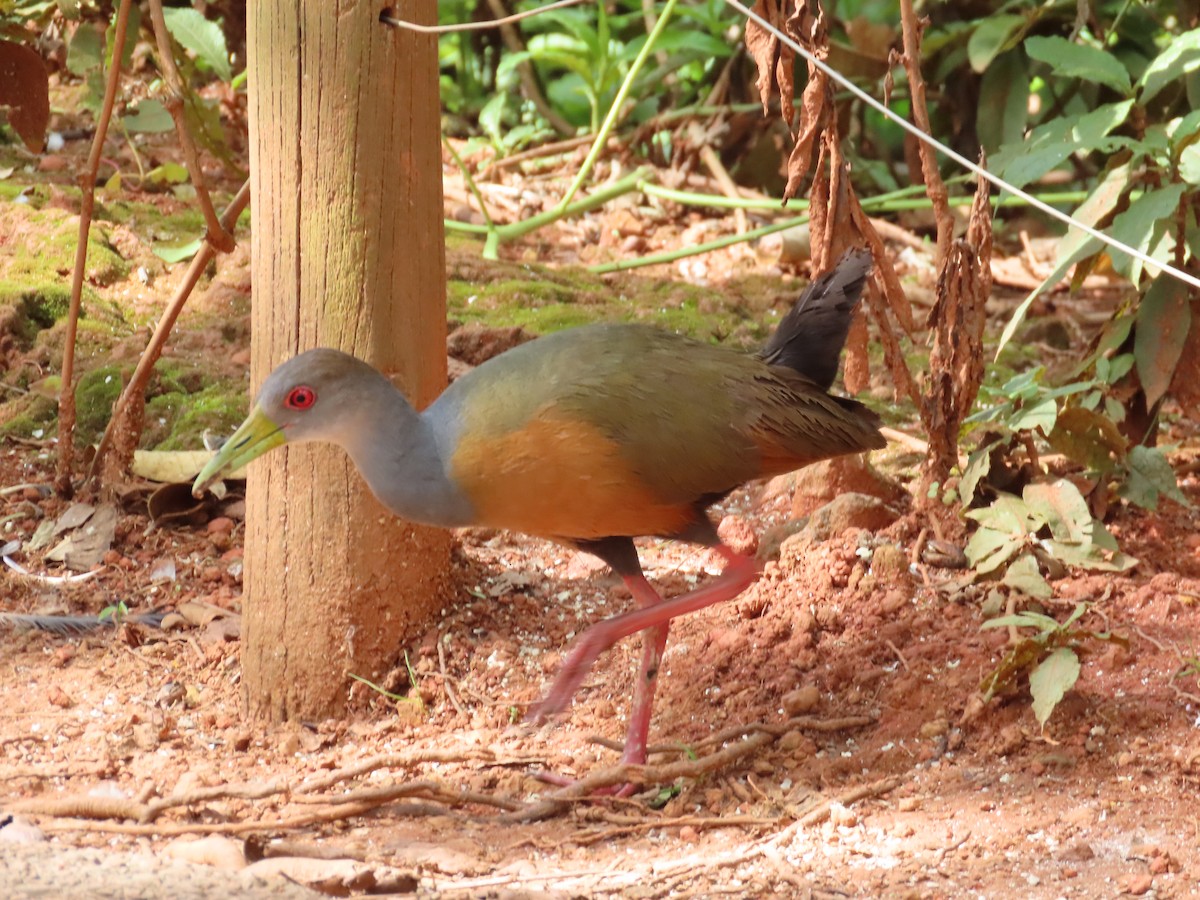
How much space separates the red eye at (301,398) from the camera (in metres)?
3.57

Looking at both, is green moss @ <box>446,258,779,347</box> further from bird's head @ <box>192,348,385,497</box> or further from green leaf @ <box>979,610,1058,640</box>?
green leaf @ <box>979,610,1058,640</box>

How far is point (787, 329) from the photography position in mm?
4129

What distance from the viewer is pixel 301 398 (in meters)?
3.58

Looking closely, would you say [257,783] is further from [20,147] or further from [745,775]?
[20,147]

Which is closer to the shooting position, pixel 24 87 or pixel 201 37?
pixel 24 87

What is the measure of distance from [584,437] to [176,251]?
3015 millimetres

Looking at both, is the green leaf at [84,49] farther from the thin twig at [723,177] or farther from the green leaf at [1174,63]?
the green leaf at [1174,63]

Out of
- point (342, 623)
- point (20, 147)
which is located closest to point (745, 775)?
point (342, 623)

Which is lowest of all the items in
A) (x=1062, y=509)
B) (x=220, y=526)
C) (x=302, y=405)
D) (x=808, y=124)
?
(x=220, y=526)

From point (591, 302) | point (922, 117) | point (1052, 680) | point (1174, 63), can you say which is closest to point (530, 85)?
point (591, 302)

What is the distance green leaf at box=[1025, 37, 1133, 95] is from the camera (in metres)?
5.03

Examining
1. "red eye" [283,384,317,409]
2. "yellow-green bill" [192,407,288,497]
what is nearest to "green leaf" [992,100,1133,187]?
"red eye" [283,384,317,409]

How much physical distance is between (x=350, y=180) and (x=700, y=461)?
4.13 feet

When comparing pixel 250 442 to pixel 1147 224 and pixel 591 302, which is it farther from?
pixel 591 302
